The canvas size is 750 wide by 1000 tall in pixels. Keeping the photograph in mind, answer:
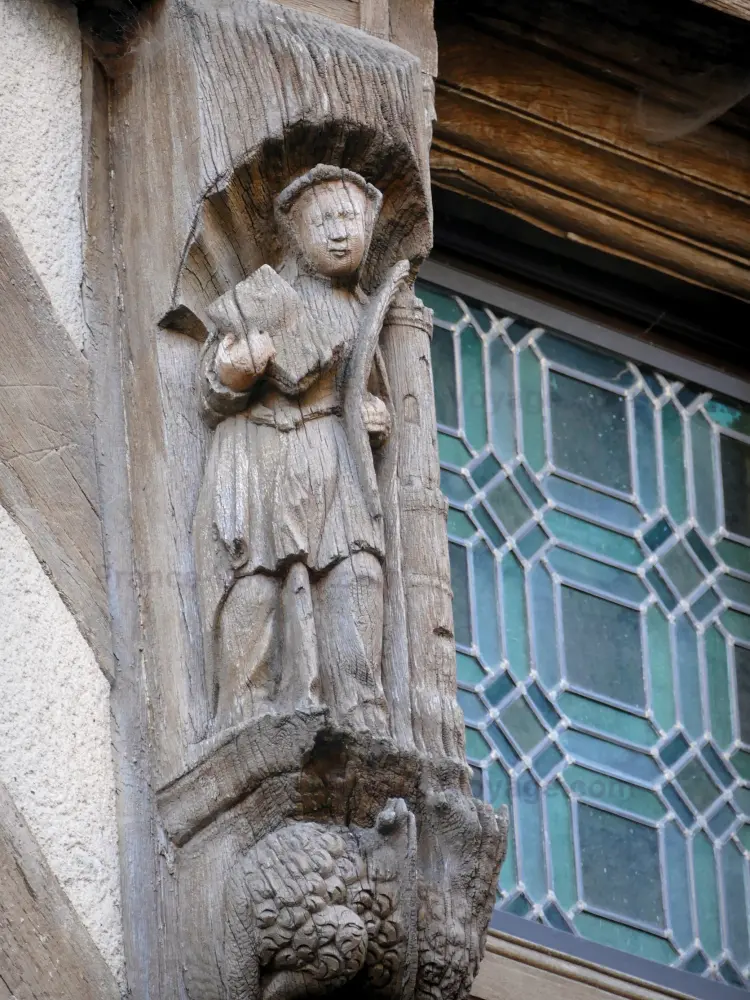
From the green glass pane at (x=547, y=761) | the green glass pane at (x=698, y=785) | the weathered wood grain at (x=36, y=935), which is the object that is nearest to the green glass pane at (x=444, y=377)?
the green glass pane at (x=547, y=761)

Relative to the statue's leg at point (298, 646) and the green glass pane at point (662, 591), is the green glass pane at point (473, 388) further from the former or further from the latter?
the statue's leg at point (298, 646)

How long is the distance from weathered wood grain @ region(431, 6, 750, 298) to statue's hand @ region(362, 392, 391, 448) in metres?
1.00

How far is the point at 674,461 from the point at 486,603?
53cm

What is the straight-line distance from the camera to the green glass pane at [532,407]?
446 cm

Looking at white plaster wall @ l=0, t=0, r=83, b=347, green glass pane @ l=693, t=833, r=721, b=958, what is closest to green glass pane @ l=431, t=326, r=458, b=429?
green glass pane @ l=693, t=833, r=721, b=958

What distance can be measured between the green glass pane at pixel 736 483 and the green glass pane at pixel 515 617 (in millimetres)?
474

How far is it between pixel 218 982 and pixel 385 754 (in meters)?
0.33

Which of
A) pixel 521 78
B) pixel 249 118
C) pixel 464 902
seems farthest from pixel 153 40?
pixel 464 902

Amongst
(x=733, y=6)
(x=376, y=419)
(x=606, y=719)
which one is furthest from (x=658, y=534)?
(x=376, y=419)

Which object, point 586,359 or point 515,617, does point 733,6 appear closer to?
point 586,359

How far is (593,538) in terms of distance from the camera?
445cm

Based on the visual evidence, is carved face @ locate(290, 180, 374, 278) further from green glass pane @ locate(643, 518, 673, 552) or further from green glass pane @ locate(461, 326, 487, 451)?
green glass pane @ locate(643, 518, 673, 552)

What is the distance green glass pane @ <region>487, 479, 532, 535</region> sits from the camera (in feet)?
14.3

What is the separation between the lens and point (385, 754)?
10.7ft
